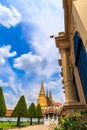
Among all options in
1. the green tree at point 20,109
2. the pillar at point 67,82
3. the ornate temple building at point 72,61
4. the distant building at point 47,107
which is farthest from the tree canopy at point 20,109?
the pillar at point 67,82

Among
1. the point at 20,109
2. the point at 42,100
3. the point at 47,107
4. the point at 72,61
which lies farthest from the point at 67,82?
the point at 42,100

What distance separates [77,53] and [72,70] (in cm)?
379

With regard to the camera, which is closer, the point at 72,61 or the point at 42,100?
the point at 72,61

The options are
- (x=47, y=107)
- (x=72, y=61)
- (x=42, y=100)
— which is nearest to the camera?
(x=72, y=61)

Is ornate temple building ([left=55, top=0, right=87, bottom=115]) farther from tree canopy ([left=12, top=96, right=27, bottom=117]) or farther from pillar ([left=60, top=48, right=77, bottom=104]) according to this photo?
tree canopy ([left=12, top=96, right=27, bottom=117])

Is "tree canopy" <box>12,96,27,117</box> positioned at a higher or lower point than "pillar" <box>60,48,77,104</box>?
higher

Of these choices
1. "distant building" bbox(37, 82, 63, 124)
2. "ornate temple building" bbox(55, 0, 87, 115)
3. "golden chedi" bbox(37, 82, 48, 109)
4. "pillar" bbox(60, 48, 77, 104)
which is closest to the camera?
"ornate temple building" bbox(55, 0, 87, 115)

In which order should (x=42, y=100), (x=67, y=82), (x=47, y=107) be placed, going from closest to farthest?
(x=67, y=82) → (x=47, y=107) → (x=42, y=100)

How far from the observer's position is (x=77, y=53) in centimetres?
1512

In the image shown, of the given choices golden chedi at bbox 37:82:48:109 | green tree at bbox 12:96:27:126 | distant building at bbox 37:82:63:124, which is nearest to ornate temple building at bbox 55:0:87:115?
green tree at bbox 12:96:27:126

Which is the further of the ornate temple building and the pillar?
the pillar

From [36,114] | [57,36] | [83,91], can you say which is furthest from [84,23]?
[36,114]

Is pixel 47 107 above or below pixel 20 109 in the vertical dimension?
above

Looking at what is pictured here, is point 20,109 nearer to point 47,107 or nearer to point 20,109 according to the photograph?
point 20,109
